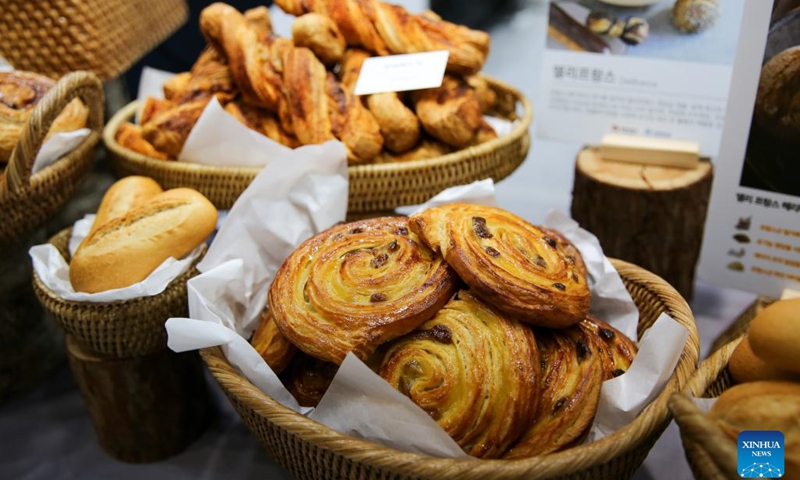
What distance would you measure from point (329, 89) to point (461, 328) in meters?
0.95

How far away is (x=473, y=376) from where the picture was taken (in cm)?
107

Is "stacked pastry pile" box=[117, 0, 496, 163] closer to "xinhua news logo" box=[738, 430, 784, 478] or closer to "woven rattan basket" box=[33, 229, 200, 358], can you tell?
"woven rattan basket" box=[33, 229, 200, 358]

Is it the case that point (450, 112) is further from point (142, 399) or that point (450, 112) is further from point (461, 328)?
point (142, 399)

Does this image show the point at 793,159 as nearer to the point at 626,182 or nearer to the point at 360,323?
the point at 626,182

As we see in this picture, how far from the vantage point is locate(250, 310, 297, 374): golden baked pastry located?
48.4 inches

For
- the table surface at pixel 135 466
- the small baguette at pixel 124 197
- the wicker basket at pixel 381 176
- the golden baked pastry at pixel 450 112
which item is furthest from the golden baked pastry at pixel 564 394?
the small baguette at pixel 124 197

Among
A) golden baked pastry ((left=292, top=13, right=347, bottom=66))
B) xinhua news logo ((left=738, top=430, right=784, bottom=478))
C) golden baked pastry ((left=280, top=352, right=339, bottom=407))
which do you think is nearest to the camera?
xinhua news logo ((left=738, top=430, right=784, bottom=478))

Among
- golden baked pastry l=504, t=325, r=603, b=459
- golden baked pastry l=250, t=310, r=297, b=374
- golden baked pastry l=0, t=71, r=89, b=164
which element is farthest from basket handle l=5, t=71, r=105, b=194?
golden baked pastry l=504, t=325, r=603, b=459

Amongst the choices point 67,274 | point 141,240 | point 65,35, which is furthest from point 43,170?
point 65,35

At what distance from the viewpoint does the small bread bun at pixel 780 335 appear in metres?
0.93

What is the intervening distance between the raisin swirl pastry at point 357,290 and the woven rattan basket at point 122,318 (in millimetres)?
307

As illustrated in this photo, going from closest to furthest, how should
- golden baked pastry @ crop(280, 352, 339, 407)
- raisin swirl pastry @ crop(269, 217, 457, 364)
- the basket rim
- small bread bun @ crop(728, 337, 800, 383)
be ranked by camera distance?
small bread bun @ crop(728, 337, 800, 383) < raisin swirl pastry @ crop(269, 217, 457, 364) < golden baked pastry @ crop(280, 352, 339, 407) < the basket rim

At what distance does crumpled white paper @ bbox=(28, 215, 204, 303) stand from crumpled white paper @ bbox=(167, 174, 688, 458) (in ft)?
0.24

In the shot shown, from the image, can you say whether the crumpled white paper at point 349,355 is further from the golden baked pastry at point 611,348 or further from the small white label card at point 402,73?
the small white label card at point 402,73
